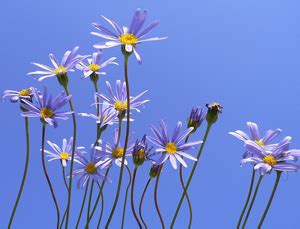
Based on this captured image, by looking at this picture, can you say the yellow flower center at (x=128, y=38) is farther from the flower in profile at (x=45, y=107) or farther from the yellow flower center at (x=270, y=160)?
the yellow flower center at (x=270, y=160)

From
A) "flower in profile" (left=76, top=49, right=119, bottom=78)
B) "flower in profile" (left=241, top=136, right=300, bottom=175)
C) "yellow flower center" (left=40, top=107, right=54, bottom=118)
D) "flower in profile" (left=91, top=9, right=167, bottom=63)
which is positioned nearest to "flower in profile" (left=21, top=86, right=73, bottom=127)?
"yellow flower center" (left=40, top=107, right=54, bottom=118)

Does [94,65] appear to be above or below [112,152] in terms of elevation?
Answer: above

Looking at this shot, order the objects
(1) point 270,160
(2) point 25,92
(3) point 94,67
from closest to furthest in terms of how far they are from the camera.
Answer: (1) point 270,160 → (2) point 25,92 → (3) point 94,67

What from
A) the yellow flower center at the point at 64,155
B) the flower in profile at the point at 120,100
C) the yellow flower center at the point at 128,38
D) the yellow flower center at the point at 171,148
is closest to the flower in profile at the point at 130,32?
the yellow flower center at the point at 128,38

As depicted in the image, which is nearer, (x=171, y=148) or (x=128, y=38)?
(x=128, y=38)

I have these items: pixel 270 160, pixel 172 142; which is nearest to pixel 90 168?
pixel 172 142

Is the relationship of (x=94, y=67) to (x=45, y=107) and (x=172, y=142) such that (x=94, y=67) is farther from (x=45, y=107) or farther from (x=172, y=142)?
(x=172, y=142)
